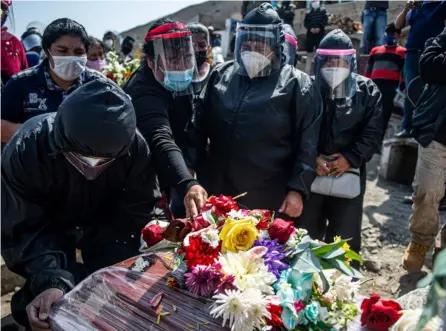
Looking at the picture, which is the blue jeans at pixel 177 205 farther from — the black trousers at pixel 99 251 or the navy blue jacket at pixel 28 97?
the navy blue jacket at pixel 28 97

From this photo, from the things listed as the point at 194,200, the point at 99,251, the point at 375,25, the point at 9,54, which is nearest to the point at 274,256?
the point at 194,200

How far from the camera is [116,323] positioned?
1581 mm

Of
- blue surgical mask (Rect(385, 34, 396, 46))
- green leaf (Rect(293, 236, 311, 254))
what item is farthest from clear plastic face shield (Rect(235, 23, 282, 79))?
blue surgical mask (Rect(385, 34, 396, 46))

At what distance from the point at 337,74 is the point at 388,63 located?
2.72m

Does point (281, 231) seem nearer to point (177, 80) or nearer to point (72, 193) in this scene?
point (72, 193)

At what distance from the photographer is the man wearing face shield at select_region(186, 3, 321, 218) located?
2625 millimetres

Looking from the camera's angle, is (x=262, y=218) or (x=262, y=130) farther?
(x=262, y=130)

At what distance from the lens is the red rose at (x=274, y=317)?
1.44 metres

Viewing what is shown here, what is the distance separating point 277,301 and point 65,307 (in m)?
0.81

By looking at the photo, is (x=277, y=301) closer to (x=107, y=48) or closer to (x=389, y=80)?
(x=389, y=80)

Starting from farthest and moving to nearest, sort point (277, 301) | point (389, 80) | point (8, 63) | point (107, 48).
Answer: point (107, 48), point (389, 80), point (8, 63), point (277, 301)

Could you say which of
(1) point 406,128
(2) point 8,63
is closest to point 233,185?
A: (2) point 8,63

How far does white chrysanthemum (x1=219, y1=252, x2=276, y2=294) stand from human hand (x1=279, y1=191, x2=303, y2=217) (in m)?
1.01

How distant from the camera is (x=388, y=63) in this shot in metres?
5.53
